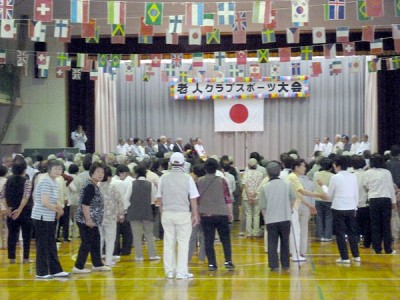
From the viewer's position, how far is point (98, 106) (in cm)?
2662

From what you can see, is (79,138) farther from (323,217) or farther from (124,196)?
(124,196)

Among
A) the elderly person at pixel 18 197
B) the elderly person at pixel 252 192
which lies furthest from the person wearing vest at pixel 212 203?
the elderly person at pixel 252 192

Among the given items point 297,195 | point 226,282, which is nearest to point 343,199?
point 297,195

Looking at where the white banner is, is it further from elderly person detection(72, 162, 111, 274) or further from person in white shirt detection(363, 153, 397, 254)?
elderly person detection(72, 162, 111, 274)

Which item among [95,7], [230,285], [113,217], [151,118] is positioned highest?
[95,7]

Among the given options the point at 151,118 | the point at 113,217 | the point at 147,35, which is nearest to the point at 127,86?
the point at 151,118

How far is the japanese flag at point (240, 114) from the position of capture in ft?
92.3

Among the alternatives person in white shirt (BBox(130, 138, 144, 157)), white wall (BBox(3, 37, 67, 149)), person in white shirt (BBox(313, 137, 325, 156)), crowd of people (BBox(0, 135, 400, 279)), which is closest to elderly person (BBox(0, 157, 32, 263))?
crowd of people (BBox(0, 135, 400, 279))

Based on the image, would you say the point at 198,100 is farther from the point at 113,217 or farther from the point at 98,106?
the point at 113,217

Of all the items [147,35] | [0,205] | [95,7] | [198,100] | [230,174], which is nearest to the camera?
[0,205]

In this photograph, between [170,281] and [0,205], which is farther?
[0,205]

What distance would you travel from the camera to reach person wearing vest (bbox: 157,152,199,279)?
395 inches

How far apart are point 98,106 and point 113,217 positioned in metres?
16.0

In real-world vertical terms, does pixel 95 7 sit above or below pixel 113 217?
above
